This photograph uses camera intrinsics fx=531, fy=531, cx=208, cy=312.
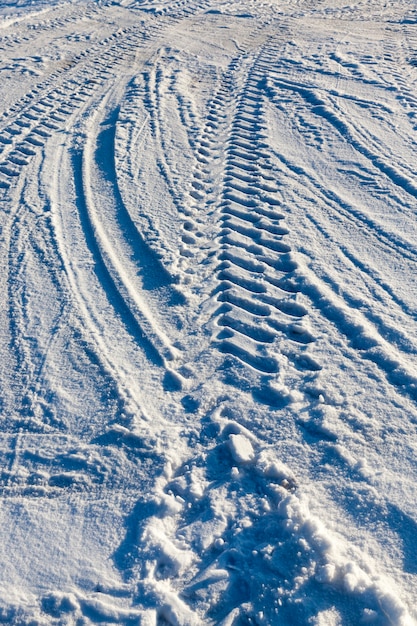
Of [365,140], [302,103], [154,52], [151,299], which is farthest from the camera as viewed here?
[154,52]

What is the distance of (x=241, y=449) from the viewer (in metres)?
2.48

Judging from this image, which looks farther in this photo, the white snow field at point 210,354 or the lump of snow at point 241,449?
the lump of snow at point 241,449

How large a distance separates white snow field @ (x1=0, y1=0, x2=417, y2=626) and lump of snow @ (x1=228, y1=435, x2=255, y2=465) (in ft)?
0.03

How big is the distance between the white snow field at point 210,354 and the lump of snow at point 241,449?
0.01 m

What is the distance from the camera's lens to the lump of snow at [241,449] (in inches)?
96.7

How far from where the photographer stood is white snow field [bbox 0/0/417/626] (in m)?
2.13

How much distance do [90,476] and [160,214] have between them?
2142mm

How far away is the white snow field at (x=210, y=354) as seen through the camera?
6.98ft

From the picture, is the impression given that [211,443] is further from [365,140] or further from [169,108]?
[169,108]

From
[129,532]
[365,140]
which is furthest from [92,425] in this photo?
[365,140]

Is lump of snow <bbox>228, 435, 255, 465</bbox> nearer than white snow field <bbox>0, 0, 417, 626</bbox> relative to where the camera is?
No

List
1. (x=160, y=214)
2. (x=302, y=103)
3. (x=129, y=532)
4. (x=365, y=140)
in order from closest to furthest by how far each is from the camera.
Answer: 1. (x=129, y=532)
2. (x=160, y=214)
3. (x=365, y=140)
4. (x=302, y=103)

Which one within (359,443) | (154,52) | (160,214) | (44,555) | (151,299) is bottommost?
(44,555)

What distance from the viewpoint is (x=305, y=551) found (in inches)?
83.8
